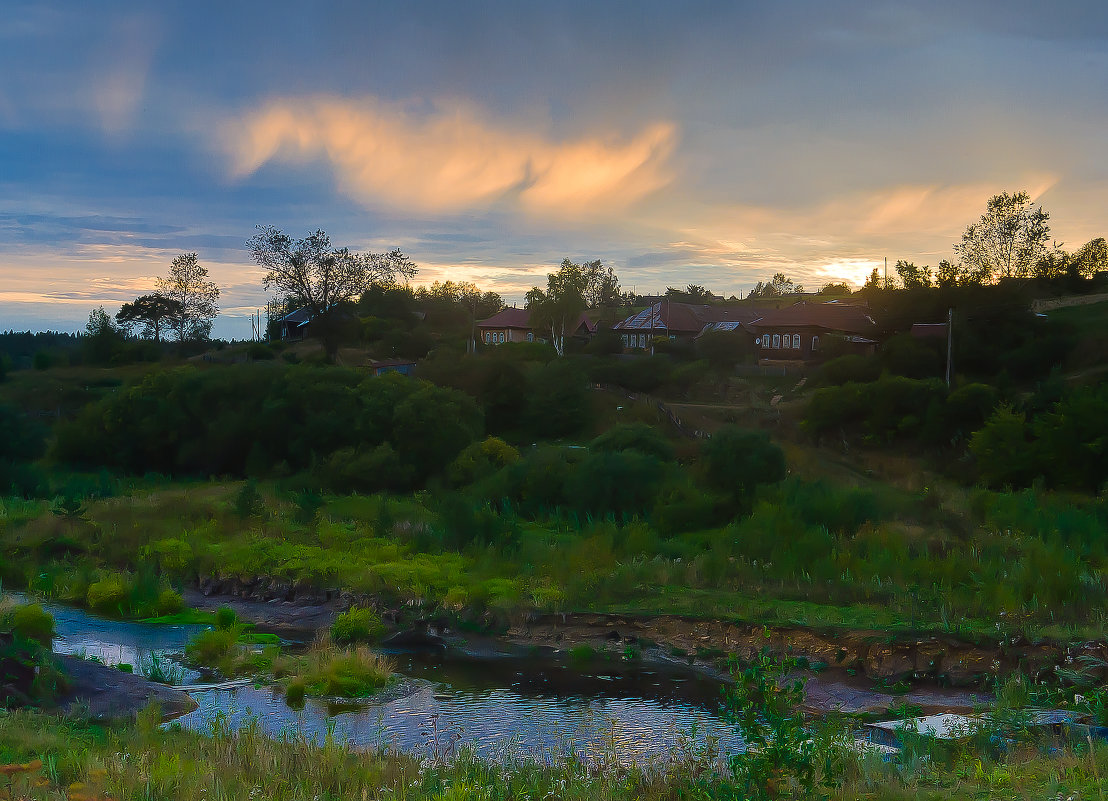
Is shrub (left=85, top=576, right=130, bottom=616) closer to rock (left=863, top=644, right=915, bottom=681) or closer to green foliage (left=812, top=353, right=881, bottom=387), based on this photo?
rock (left=863, top=644, right=915, bottom=681)

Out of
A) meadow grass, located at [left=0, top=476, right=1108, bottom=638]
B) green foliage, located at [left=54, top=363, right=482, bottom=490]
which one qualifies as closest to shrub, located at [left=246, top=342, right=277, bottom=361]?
green foliage, located at [left=54, top=363, right=482, bottom=490]

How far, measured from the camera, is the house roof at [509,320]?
9275cm

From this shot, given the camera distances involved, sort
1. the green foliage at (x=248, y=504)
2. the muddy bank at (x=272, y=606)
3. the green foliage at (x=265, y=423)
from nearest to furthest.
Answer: the muddy bank at (x=272, y=606), the green foliage at (x=248, y=504), the green foliage at (x=265, y=423)

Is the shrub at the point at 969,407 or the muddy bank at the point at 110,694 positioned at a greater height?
the shrub at the point at 969,407

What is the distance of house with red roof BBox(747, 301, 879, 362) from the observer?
62656 mm

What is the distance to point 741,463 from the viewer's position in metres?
26.0

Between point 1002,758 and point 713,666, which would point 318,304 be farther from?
point 1002,758

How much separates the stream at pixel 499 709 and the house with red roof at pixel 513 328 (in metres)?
73.6

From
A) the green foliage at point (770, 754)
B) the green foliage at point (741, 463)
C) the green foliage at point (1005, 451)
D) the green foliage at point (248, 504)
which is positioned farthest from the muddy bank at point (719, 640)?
the green foliage at point (1005, 451)

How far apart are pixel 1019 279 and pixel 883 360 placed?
891 inches

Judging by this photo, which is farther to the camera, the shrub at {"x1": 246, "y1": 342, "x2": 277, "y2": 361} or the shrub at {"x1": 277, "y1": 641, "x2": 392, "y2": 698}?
the shrub at {"x1": 246, "y1": 342, "x2": 277, "y2": 361}

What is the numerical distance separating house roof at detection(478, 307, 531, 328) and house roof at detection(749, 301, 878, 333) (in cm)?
2878

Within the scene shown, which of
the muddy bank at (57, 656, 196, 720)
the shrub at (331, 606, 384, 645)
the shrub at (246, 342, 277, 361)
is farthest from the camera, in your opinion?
the shrub at (246, 342, 277, 361)

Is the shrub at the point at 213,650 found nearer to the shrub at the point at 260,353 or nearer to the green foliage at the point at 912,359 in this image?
the green foliage at the point at 912,359
